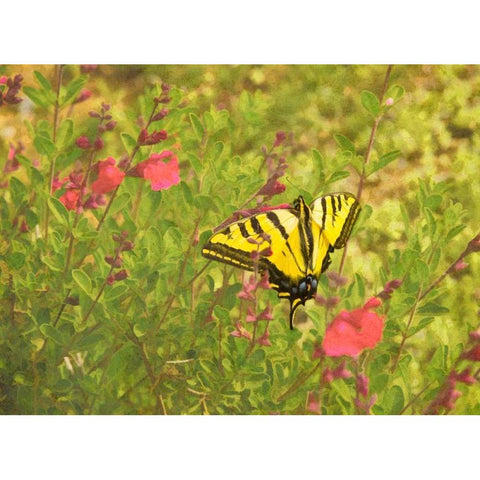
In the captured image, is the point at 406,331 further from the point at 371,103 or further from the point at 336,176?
the point at 371,103

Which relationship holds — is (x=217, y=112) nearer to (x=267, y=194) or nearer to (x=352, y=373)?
(x=267, y=194)

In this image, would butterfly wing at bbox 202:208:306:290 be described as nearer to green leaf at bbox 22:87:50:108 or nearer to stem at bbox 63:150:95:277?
stem at bbox 63:150:95:277

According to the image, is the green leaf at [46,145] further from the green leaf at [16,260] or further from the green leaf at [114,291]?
the green leaf at [114,291]

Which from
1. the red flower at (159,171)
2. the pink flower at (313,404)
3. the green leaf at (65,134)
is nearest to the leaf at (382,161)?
the red flower at (159,171)

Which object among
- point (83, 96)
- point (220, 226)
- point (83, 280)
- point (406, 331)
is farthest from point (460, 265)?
point (83, 96)

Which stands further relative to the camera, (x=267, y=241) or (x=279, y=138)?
(x=279, y=138)

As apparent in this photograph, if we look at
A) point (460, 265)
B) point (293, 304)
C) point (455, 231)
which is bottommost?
point (293, 304)
